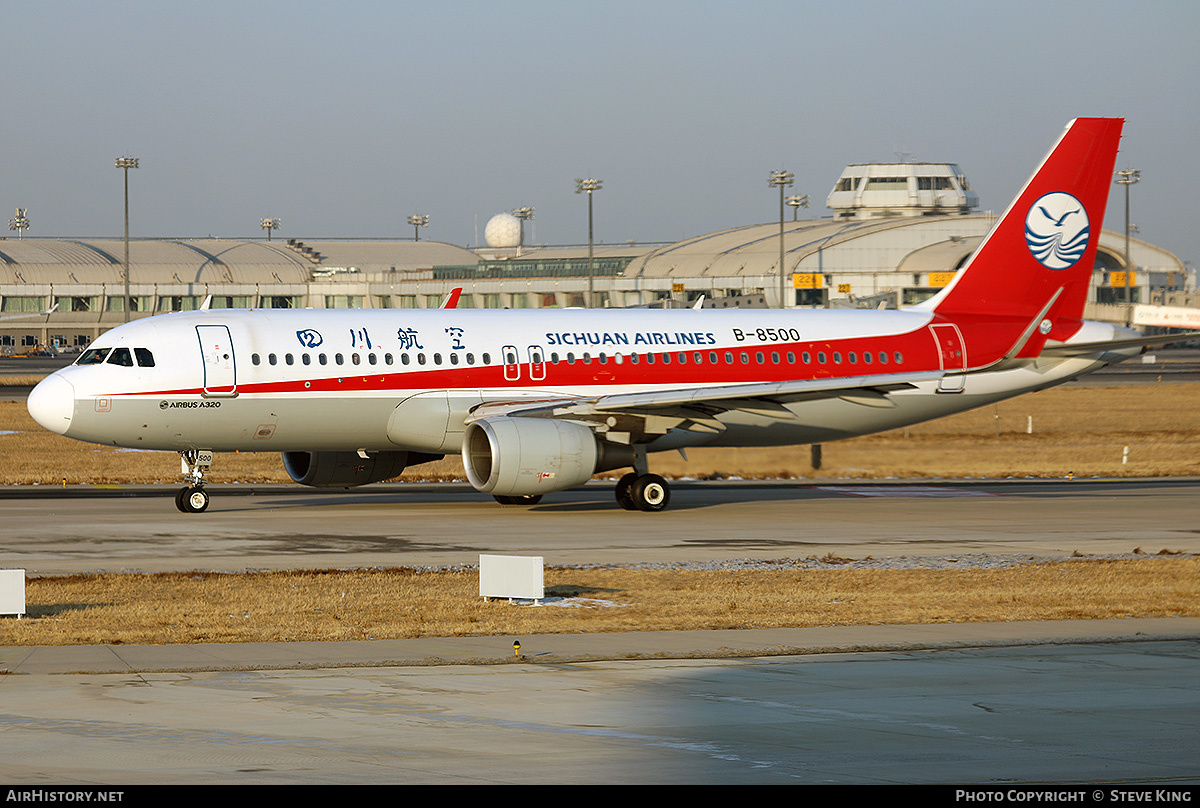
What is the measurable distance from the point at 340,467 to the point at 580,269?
13258cm

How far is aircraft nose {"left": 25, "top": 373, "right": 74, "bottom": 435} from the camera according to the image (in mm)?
32000

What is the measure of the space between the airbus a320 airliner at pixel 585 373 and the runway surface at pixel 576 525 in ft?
4.46

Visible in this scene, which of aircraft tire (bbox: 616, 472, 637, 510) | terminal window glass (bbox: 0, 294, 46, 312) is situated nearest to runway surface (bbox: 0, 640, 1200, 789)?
aircraft tire (bbox: 616, 472, 637, 510)

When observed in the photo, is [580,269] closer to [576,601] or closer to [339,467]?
[339,467]

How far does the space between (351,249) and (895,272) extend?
243 ft

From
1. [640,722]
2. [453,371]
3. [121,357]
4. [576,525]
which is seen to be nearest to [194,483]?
[121,357]

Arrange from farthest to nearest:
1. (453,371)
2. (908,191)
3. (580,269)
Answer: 1. (908,191)
2. (580,269)
3. (453,371)

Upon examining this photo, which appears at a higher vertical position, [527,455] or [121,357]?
[121,357]

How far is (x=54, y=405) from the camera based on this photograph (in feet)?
105

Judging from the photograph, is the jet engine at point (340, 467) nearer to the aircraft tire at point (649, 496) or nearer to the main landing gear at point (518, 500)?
the main landing gear at point (518, 500)

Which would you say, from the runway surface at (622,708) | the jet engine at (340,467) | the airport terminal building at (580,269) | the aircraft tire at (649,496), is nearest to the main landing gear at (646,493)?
the aircraft tire at (649,496)

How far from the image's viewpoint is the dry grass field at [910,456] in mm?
42781

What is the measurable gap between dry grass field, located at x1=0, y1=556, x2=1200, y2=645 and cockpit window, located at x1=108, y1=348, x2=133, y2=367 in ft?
32.8

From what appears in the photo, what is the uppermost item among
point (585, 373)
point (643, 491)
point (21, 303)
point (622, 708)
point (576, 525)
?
point (21, 303)
